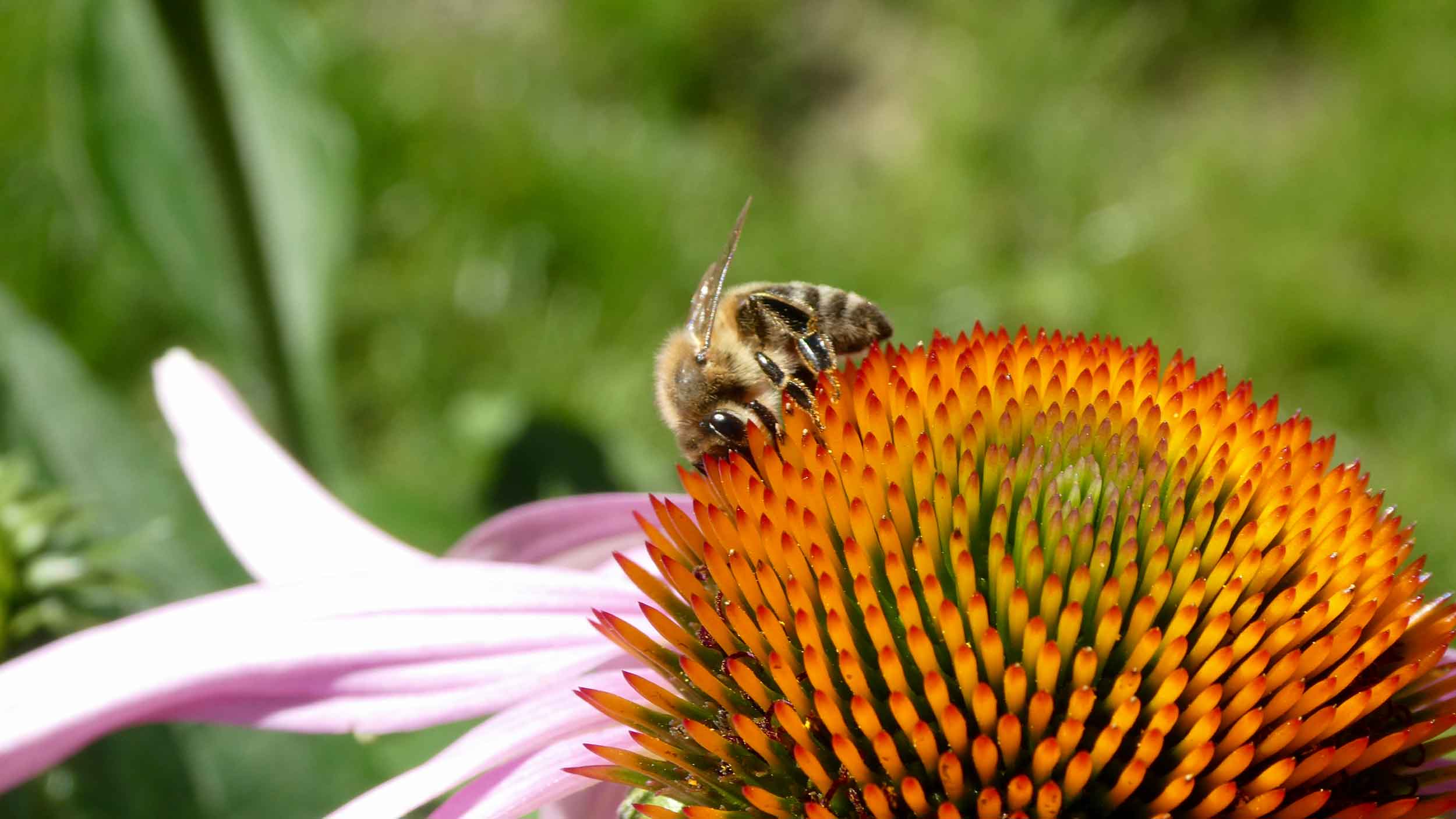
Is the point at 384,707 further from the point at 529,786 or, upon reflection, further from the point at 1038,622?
the point at 1038,622

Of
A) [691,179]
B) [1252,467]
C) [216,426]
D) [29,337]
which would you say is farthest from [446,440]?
[1252,467]

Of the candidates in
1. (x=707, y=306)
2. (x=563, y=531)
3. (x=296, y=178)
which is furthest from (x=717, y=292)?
(x=296, y=178)

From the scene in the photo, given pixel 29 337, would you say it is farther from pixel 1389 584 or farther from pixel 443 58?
pixel 443 58

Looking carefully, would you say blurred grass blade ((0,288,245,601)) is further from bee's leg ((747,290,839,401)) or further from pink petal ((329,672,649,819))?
bee's leg ((747,290,839,401))

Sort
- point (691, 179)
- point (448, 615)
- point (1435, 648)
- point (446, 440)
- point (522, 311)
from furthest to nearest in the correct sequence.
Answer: point (691, 179)
point (522, 311)
point (446, 440)
point (448, 615)
point (1435, 648)

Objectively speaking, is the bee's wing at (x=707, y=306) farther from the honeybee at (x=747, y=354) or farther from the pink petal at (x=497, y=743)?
the pink petal at (x=497, y=743)

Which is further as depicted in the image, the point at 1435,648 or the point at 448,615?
the point at 448,615
